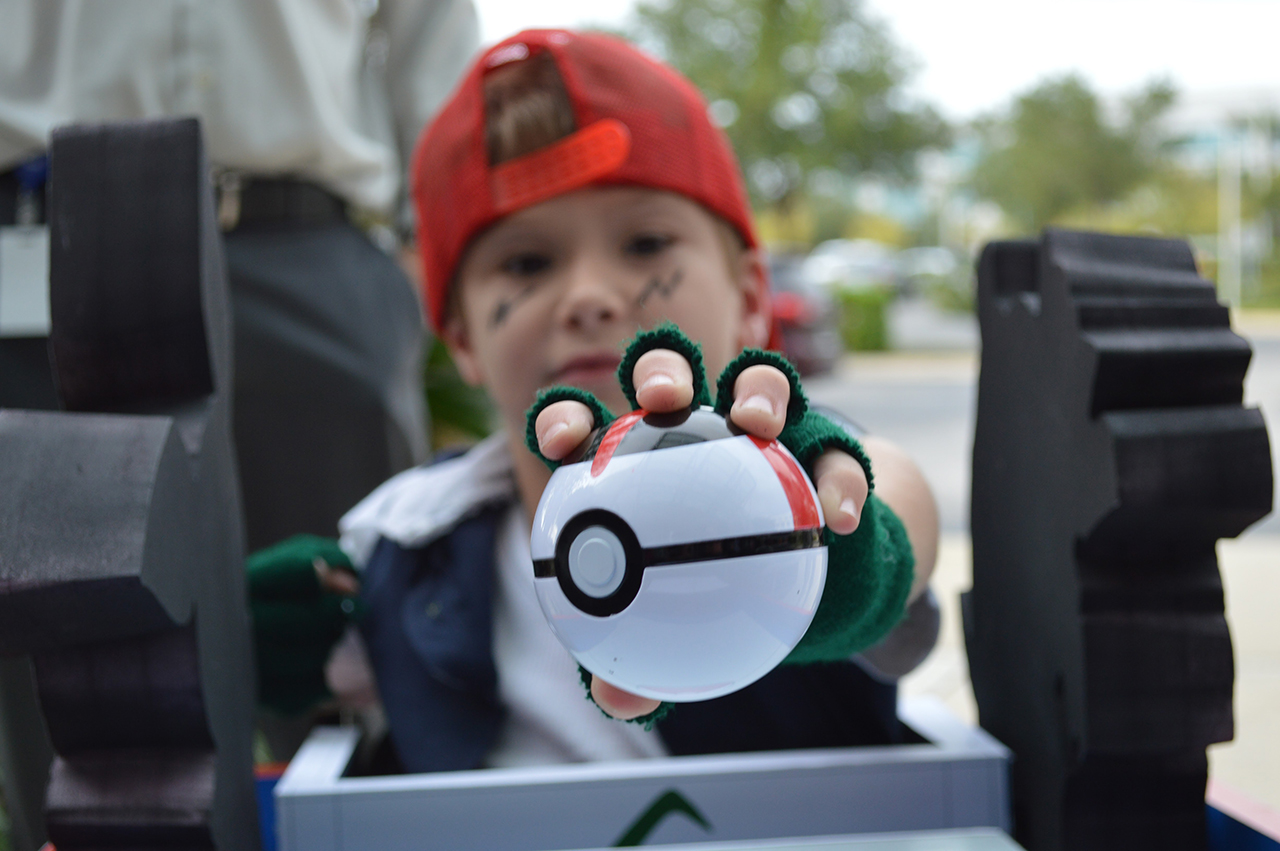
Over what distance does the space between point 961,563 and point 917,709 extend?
7.59 ft

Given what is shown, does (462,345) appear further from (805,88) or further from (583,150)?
(805,88)

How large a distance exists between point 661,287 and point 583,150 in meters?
0.14

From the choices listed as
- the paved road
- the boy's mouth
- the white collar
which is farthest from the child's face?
the paved road

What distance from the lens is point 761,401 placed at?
50 cm

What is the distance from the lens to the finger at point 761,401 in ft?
1.62

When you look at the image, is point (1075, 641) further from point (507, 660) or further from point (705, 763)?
point (507, 660)

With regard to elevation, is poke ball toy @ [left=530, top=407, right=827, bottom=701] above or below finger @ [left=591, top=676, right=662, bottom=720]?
above

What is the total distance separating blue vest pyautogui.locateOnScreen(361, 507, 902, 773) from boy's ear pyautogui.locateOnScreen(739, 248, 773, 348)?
332mm

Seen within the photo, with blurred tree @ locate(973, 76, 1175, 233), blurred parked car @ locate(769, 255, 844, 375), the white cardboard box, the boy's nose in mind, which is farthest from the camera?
blurred tree @ locate(973, 76, 1175, 233)

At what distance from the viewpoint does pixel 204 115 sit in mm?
1383

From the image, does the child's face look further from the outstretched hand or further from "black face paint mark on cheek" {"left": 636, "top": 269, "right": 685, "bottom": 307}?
the outstretched hand

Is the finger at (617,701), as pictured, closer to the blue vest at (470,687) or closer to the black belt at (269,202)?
the blue vest at (470,687)

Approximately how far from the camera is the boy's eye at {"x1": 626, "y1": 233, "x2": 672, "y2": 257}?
1.04m

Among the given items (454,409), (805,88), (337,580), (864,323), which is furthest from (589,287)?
(805,88)
